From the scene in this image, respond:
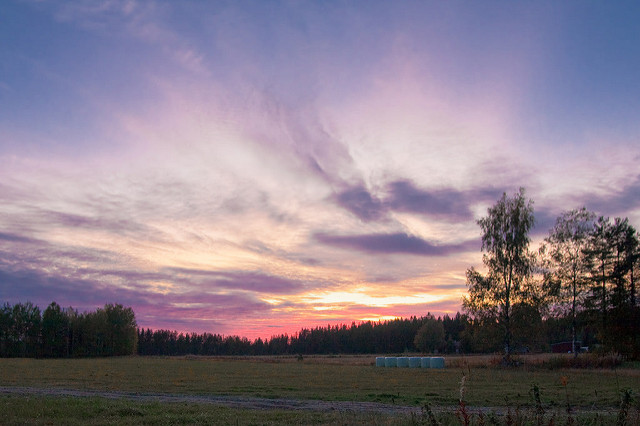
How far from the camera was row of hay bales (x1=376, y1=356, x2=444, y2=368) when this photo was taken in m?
58.7

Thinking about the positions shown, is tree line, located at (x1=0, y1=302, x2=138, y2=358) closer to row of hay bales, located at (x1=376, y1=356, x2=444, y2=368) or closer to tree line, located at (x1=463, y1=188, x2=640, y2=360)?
row of hay bales, located at (x1=376, y1=356, x2=444, y2=368)

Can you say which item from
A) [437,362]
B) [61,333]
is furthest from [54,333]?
[437,362]

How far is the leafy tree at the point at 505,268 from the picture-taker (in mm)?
52719

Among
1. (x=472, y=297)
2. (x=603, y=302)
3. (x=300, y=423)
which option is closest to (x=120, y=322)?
(x=472, y=297)

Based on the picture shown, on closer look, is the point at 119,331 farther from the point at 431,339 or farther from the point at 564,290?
the point at 564,290

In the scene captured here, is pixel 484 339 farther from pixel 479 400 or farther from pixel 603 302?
pixel 479 400

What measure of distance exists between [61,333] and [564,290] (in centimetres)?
14622

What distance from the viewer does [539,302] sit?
5150cm

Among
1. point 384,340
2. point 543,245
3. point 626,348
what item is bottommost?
point 384,340

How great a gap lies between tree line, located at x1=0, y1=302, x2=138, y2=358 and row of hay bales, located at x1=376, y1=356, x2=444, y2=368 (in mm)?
113780

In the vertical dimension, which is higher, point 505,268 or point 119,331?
point 505,268

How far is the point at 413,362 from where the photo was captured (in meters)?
61.7

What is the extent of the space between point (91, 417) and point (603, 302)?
5249cm

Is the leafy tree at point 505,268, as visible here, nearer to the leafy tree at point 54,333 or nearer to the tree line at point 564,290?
the tree line at point 564,290
